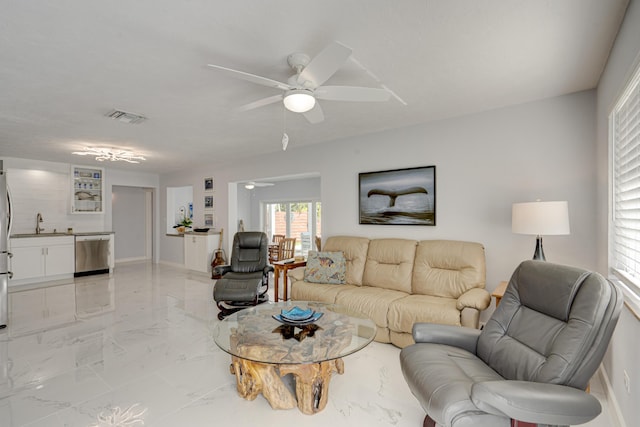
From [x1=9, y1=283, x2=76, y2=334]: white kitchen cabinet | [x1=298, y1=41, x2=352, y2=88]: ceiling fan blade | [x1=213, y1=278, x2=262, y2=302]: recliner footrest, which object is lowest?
[x1=9, y1=283, x2=76, y2=334]: white kitchen cabinet

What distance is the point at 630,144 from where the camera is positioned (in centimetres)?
192

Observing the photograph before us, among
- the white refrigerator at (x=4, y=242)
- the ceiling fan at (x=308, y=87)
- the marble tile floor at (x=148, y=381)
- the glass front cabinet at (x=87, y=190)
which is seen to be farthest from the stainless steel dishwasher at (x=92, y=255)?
the ceiling fan at (x=308, y=87)

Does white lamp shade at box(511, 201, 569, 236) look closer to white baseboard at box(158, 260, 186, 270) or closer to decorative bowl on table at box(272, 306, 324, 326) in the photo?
decorative bowl on table at box(272, 306, 324, 326)

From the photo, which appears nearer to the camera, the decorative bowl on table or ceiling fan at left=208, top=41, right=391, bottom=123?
ceiling fan at left=208, top=41, right=391, bottom=123

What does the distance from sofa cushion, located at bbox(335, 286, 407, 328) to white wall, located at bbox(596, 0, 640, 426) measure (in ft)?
5.30

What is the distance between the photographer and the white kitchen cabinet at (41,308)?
3668 mm

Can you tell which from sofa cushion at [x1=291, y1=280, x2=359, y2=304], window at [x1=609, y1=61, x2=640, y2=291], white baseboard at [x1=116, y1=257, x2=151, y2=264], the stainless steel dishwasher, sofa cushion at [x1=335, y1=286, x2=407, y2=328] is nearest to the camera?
window at [x1=609, y1=61, x2=640, y2=291]

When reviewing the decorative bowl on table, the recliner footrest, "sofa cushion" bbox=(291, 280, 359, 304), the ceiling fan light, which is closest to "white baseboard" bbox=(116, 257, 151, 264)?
the recliner footrest

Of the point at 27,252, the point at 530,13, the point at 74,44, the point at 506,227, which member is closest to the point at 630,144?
the point at 530,13

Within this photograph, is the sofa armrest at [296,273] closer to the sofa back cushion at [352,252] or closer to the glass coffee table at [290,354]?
the sofa back cushion at [352,252]

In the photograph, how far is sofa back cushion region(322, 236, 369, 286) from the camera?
383 centimetres

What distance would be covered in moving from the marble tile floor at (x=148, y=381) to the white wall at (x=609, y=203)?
320mm

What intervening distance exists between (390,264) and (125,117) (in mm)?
3425

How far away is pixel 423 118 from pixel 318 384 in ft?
9.74
